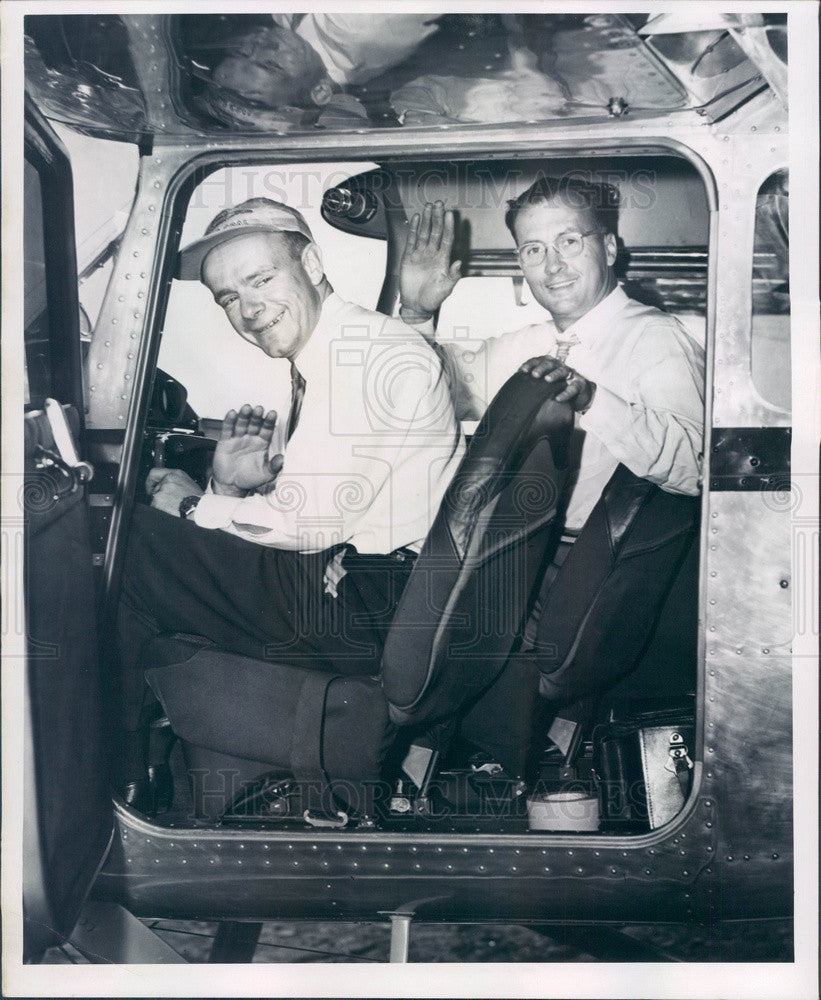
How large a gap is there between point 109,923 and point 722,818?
154 cm

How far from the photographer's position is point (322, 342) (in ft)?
7.79

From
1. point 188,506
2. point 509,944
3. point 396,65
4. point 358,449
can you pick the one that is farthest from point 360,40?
point 509,944

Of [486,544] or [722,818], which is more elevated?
[486,544]

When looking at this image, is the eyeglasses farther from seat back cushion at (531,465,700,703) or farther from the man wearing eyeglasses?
seat back cushion at (531,465,700,703)

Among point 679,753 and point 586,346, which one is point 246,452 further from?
point 679,753

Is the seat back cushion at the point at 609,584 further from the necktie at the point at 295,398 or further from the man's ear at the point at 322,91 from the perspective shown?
the man's ear at the point at 322,91

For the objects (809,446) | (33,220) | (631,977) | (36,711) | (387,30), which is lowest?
(631,977)

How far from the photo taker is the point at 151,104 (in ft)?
7.70

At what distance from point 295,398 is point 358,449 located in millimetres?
203

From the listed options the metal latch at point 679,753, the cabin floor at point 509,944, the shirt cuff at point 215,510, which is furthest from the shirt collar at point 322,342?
the cabin floor at point 509,944

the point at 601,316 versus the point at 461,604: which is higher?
the point at 601,316

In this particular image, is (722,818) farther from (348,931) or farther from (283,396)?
(283,396)

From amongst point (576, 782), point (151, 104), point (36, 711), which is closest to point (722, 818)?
point (576, 782)

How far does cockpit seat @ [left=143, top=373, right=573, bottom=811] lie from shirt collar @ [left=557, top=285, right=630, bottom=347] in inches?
6.2
